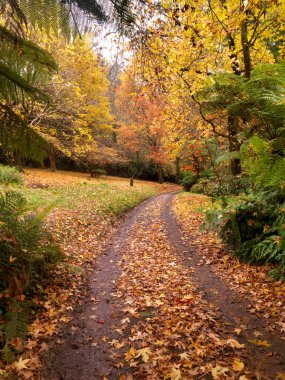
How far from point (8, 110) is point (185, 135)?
36.8 feet

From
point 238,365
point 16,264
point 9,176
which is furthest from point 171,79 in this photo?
point 9,176

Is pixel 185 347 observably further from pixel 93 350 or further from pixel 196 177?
pixel 196 177

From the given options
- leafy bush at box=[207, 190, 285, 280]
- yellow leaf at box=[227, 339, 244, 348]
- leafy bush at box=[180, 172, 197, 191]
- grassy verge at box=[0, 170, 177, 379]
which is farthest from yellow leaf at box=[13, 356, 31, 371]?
leafy bush at box=[180, 172, 197, 191]

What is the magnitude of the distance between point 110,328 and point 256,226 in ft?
11.4

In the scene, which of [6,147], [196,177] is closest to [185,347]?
[6,147]

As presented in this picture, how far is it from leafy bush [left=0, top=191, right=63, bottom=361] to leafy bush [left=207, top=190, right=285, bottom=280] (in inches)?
150

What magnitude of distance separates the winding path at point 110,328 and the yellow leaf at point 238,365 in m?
0.11

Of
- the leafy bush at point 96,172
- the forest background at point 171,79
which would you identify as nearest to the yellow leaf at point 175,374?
the forest background at point 171,79

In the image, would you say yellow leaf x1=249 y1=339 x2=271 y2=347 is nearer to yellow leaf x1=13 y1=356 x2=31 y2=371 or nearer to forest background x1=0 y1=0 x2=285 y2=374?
Answer: forest background x1=0 y1=0 x2=285 y2=374

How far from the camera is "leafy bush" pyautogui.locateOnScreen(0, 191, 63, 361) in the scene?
10.6 feet

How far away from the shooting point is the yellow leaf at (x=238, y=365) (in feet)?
9.98

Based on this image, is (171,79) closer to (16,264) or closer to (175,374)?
(16,264)

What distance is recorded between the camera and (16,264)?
3830mm

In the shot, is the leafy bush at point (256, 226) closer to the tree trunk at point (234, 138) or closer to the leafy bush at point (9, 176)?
the tree trunk at point (234, 138)
